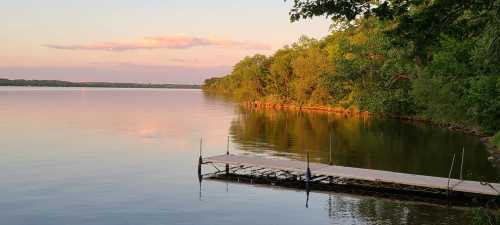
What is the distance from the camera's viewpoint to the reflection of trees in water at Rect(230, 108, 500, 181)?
1839 inches

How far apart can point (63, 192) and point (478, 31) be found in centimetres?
2612

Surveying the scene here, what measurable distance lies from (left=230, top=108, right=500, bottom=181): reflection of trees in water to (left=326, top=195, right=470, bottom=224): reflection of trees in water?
10.2 m

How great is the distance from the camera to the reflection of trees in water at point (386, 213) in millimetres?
28656

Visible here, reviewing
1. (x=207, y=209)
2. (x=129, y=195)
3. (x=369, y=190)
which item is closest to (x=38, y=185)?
(x=129, y=195)

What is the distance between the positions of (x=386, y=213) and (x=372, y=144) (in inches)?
1238

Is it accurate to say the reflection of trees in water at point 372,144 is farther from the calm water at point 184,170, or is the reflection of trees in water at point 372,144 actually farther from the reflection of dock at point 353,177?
the reflection of dock at point 353,177

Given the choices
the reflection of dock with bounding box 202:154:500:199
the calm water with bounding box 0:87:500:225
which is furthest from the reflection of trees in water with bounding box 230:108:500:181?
the reflection of dock with bounding box 202:154:500:199

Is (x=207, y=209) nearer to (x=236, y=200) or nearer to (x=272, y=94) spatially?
(x=236, y=200)

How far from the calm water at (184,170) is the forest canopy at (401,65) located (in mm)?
5242

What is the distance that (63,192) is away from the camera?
35.6 m

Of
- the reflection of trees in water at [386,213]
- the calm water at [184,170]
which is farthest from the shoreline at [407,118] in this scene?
the reflection of trees in water at [386,213]

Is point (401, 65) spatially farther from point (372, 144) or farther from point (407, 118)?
point (372, 144)

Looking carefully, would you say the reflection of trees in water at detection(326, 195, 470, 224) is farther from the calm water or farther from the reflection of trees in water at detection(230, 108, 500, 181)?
the reflection of trees in water at detection(230, 108, 500, 181)

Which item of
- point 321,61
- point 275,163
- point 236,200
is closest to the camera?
point 236,200
